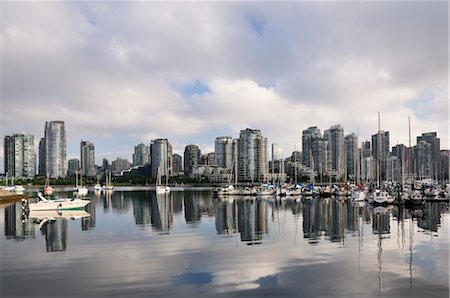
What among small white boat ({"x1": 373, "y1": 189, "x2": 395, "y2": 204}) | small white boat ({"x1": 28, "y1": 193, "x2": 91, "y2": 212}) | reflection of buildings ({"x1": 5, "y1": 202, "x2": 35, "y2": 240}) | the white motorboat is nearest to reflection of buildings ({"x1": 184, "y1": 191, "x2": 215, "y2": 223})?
the white motorboat

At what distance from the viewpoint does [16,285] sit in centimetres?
1959

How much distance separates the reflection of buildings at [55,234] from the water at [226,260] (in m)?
0.11

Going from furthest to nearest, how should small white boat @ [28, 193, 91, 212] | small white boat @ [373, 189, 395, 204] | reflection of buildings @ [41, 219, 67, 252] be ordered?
small white boat @ [373, 189, 395, 204] < small white boat @ [28, 193, 91, 212] < reflection of buildings @ [41, 219, 67, 252]

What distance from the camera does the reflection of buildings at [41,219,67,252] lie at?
99.9 ft

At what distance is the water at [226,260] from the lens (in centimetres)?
1880

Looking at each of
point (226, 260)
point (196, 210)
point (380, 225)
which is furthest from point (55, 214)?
point (380, 225)

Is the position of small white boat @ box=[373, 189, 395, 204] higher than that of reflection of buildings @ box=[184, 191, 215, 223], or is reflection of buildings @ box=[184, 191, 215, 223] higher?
small white boat @ box=[373, 189, 395, 204]

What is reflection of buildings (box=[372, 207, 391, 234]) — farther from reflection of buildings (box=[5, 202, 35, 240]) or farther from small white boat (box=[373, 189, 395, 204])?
reflection of buildings (box=[5, 202, 35, 240])

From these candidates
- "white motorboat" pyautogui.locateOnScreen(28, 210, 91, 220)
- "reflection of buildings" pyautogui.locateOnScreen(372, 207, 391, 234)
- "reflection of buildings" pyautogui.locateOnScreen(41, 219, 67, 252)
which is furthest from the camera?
"white motorboat" pyautogui.locateOnScreen(28, 210, 91, 220)

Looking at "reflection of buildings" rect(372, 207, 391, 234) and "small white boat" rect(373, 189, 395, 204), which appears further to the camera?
"small white boat" rect(373, 189, 395, 204)

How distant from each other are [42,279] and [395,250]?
22152 millimetres

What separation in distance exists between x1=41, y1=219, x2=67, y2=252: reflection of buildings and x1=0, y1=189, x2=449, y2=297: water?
107 millimetres

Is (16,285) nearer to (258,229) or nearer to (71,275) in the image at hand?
(71,275)

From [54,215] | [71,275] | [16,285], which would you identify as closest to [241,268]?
[71,275]
